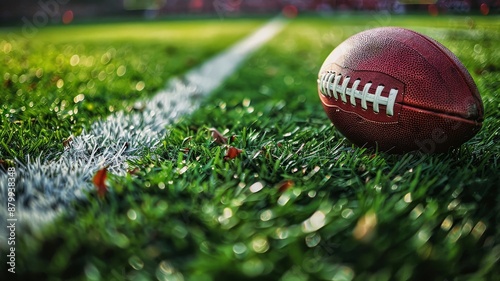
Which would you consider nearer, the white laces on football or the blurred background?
the white laces on football

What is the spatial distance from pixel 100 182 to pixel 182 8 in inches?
855

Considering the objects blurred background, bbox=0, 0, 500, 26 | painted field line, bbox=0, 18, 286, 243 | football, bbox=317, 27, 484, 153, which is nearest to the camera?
painted field line, bbox=0, 18, 286, 243

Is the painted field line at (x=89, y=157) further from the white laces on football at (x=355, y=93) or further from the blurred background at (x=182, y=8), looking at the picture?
the blurred background at (x=182, y=8)

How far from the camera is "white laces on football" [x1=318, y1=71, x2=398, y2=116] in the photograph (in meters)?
1.99

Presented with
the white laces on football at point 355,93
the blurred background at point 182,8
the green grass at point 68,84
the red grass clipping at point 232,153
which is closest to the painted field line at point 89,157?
the green grass at point 68,84

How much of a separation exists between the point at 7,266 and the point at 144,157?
33.8 inches

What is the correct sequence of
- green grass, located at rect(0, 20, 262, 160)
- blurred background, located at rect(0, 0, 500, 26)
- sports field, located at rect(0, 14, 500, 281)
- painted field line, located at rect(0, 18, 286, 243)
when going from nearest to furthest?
1. sports field, located at rect(0, 14, 500, 281)
2. painted field line, located at rect(0, 18, 286, 243)
3. green grass, located at rect(0, 20, 262, 160)
4. blurred background, located at rect(0, 0, 500, 26)

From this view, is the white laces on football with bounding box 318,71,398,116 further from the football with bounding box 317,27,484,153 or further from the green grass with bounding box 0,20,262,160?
the green grass with bounding box 0,20,262,160

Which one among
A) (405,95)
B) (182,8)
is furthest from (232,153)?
(182,8)

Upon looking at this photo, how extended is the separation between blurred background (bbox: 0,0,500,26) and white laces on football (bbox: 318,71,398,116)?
10269mm

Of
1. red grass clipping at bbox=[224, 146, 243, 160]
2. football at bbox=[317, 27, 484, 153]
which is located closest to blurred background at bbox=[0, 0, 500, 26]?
football at bbox=[317, 27, 484, 153]

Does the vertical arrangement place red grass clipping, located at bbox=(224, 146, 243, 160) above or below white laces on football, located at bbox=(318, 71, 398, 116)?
below

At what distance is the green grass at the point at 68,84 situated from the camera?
7.75 ft

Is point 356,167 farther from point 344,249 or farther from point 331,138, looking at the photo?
point 344,249
